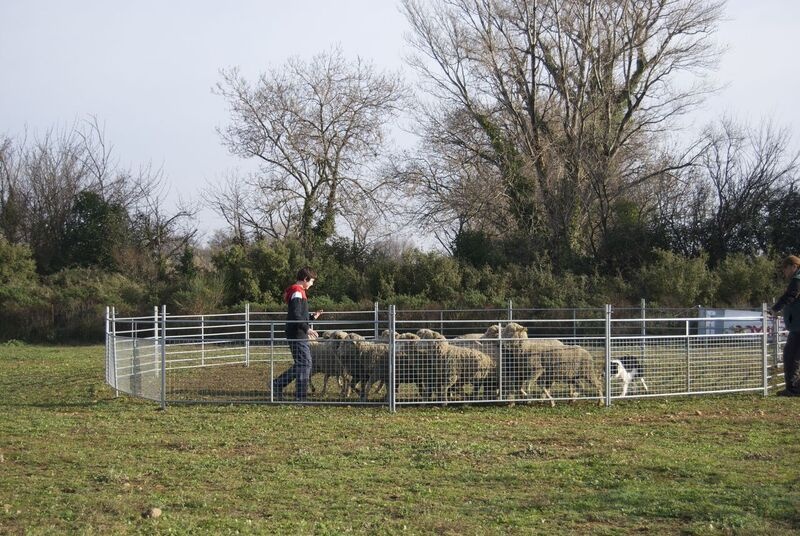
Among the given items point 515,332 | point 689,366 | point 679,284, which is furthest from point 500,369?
point 679,284

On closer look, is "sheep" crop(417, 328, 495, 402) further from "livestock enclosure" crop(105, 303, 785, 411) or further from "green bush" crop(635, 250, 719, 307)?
"green bush" crop(635, 250, 719, 307)

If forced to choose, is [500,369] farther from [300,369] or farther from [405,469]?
[405,469]

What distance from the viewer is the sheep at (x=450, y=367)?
14.4 m

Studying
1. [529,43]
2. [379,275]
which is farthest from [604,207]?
[379,275]

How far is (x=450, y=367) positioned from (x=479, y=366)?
44 centimetres

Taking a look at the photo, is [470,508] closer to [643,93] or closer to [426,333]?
[426,333]

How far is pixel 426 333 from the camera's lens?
49.3 ft

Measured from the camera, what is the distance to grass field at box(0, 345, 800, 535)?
751 centimetres

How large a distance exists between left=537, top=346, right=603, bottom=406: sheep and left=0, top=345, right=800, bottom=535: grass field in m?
0.52

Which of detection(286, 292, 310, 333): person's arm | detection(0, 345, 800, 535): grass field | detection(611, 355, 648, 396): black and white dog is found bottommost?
detection(0, 345, 800, 535): grass field

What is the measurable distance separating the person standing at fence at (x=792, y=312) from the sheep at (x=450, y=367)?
4589mm

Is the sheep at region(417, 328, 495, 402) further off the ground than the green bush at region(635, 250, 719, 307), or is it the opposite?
the green bush at region(635, 250, 719, 307)

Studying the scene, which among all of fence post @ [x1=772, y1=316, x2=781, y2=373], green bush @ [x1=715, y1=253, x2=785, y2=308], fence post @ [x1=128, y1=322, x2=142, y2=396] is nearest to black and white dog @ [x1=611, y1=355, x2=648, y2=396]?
fence post @ [x1=772, y1=316, x2=781, y2=373]

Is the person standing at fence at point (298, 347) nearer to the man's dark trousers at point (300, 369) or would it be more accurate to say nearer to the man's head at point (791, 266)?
the man's dark trousers at point (300, 369)
